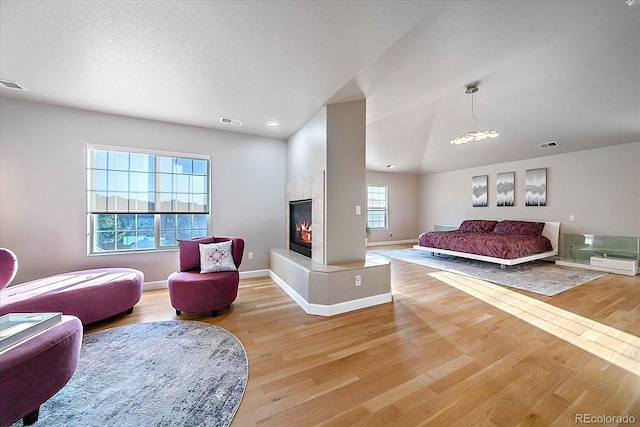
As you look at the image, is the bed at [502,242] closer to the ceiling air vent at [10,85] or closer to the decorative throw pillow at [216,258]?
the decorative throw pillow at [216,258]

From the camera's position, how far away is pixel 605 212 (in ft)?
17.3

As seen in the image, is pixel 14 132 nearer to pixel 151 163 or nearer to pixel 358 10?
pixel 151 163

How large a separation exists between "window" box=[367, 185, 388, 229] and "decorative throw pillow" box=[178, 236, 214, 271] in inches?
253

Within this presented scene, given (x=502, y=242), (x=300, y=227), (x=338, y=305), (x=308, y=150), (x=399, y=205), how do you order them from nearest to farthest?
1. (x=338, y=305)
2. (x=308, y=150)
3. (x=300, y=227)
4. (x=502, y=242)
5. (x=399, y=205)

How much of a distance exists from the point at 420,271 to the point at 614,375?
3176mm

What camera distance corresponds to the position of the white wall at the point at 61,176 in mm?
3146

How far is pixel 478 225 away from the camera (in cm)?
709

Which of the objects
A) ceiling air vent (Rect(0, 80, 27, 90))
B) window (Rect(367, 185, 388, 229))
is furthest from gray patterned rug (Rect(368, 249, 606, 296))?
ceiling air vent (Rect(0, 80, 27, 90))

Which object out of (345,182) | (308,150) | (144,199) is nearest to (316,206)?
(345,182)

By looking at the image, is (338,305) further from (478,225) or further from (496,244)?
(478,225)

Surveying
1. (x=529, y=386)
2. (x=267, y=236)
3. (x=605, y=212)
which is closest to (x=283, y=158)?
(x=267, y=236)

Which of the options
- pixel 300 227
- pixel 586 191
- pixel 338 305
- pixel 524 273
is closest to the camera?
pixel 338 305

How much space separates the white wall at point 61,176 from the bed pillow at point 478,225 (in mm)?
6849

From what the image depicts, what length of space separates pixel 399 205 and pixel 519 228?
374 centimetres
